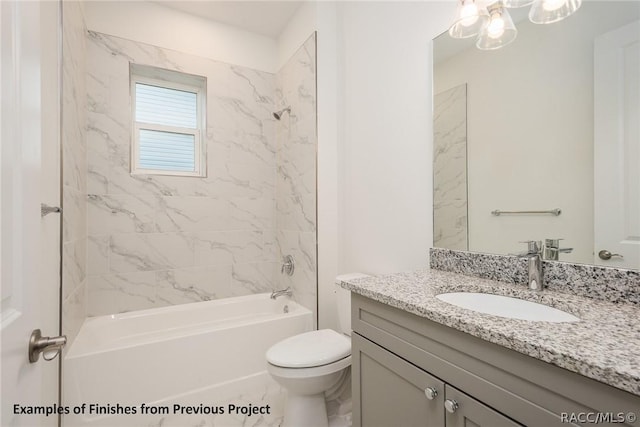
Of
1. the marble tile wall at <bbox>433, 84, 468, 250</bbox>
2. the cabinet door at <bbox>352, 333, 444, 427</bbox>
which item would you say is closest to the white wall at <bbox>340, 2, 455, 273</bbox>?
the marble tile wall at <bbox>433, 84, 468, 250</bbox>

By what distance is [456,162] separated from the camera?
1416 mm

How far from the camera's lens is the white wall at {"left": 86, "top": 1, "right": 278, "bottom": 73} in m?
2.22

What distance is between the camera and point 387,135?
1.79 m

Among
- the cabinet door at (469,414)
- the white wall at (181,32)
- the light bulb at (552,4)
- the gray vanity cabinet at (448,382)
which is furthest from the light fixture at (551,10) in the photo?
the white wall at (181,32)

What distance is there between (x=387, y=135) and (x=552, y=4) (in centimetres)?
88

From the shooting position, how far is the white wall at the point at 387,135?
61.6 inches

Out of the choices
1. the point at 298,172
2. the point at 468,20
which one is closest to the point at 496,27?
the point at 468,20

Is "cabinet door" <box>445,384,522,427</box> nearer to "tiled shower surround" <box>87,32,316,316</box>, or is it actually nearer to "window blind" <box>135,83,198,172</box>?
"tiled shower surround" <box>87,32,316,316</box>

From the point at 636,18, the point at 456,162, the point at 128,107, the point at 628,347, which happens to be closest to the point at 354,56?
the point at 456,162

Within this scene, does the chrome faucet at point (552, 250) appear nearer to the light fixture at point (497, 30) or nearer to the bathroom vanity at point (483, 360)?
the bathroom vanity at point (483, 360)

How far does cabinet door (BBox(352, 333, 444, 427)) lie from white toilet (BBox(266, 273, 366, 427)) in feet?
1.07

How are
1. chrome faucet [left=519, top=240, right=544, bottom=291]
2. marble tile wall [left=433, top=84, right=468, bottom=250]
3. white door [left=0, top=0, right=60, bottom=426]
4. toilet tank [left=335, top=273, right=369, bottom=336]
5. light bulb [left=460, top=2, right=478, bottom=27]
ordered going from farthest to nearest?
toilet tank [left=335, top=273, right=369, bottom=336]
marble tile wall [left=433, top=84, right=468, bottom=250]
light bulb [left=460, top=2, right=478, bottom=27]
chrome faucet [left=519, top=240, right=544, bottom=291]
white door [left=0, top=0, right=60, bottom=426]

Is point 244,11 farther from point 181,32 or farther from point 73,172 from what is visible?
point 73,172

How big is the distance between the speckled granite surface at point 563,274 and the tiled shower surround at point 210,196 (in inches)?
45.5
